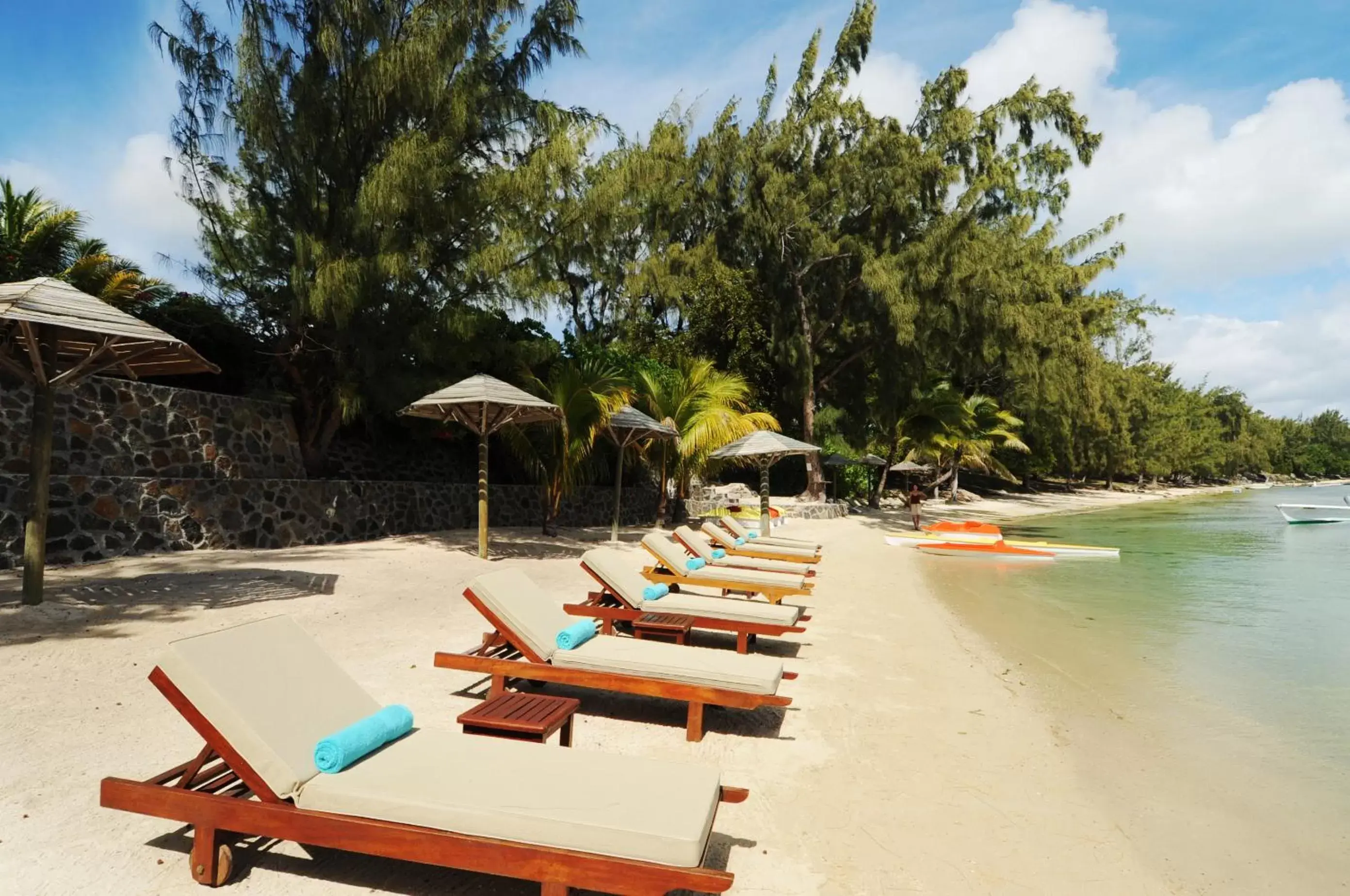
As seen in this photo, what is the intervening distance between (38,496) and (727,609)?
6.13 m

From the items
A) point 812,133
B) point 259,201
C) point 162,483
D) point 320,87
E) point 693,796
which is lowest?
point 693,796

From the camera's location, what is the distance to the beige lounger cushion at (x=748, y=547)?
468 inches

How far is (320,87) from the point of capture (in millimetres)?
12477

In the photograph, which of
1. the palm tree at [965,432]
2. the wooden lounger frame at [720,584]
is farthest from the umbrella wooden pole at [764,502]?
the palm tree at [965,432]

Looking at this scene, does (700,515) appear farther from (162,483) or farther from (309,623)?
(309,623)

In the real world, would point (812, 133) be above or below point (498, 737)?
above

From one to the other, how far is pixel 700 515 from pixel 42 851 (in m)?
20.0

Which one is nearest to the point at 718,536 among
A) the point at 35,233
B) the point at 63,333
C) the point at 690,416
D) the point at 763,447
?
Answer: the point at 763,447

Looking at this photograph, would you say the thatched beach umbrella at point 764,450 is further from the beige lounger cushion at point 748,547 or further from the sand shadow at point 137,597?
the sand shadow at point 137,597

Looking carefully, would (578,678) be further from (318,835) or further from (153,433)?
(153,433)

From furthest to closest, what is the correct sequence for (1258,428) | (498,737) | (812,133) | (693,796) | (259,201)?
(1258,428) → (812,133) → (259,201) → (498,737) → (693,796)

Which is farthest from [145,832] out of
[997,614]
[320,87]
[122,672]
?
[320,87]

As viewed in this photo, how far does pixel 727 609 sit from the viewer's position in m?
6.73

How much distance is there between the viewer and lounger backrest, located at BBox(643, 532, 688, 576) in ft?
28.9
